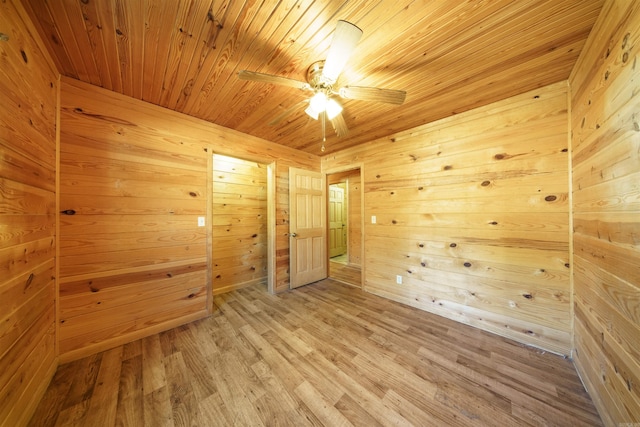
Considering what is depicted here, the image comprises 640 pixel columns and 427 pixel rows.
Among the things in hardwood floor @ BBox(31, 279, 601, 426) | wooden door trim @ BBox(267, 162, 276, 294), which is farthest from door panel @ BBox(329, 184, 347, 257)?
hardwood floor @ BBox(31, 279, 601, 426)

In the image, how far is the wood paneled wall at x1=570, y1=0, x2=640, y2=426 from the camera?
908 millimetres

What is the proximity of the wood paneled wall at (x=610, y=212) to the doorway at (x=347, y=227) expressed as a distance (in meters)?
2.15

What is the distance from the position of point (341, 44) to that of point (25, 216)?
205 cm

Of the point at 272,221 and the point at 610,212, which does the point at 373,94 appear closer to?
the point at 610,212

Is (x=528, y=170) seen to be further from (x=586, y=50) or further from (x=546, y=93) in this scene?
(x=586, y=50)

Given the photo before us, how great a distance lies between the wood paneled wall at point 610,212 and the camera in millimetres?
908

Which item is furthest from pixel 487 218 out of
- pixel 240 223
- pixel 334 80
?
pixel 240 223

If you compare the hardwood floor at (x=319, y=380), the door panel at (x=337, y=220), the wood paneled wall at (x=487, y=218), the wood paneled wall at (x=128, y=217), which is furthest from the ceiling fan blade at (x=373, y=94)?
the door panel at (x=337, y=220)

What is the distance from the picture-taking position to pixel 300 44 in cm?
126

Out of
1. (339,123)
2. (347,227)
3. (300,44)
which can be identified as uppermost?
(300,44)

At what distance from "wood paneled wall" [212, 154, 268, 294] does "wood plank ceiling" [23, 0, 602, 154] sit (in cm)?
130

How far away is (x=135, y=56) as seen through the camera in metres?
1.40

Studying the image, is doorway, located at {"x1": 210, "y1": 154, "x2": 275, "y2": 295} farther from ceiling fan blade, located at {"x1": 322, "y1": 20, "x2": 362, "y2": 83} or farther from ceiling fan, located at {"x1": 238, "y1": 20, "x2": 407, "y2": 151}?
ceiling fan blade, located at {"x1": 322, "y1": 20, "x2": 362, "y2": 83}

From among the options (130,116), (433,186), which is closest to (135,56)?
(130,116)
